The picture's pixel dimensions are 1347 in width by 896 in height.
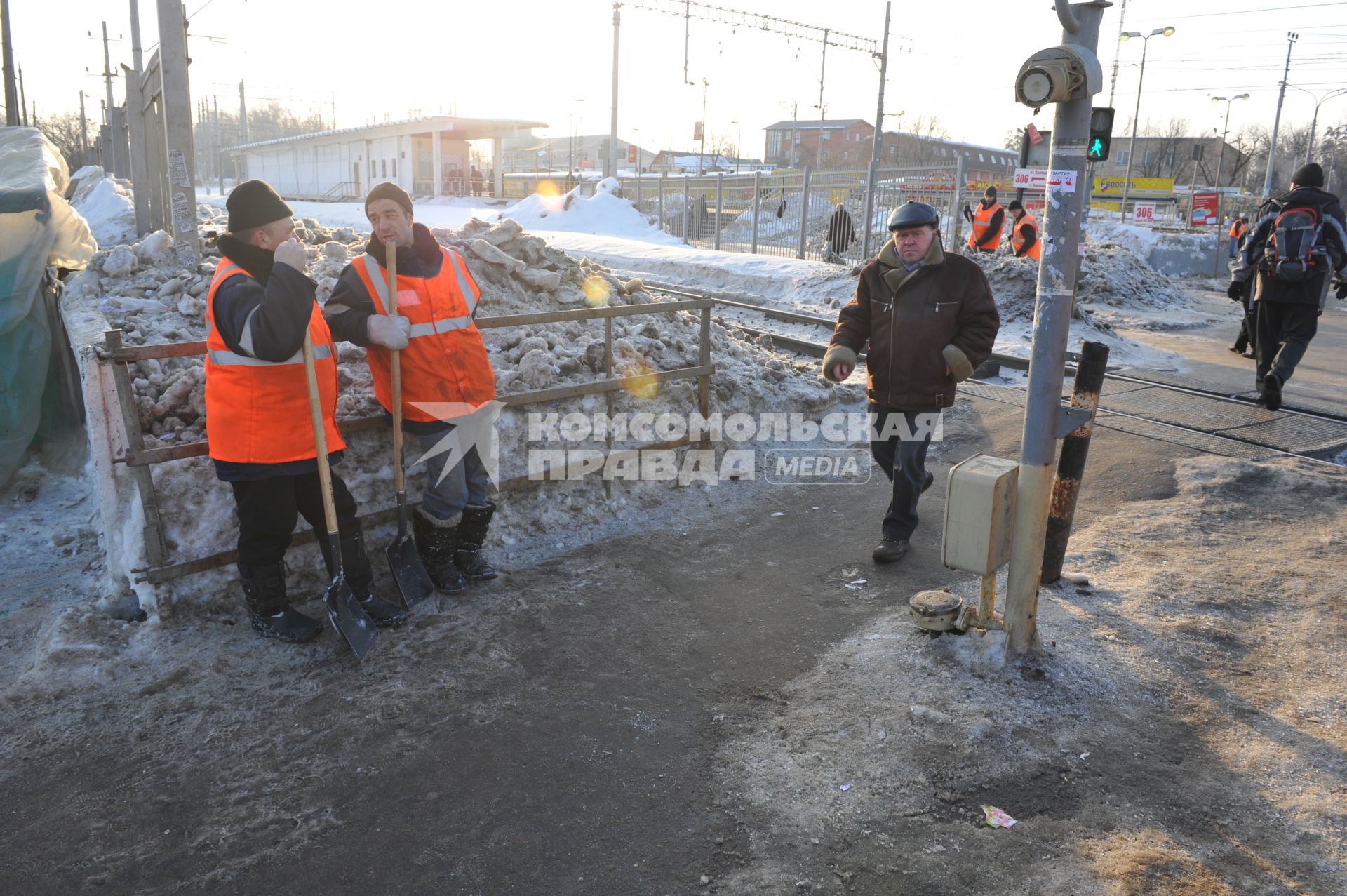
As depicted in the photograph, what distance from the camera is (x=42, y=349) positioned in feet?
20.7

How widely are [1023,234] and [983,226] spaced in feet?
3.28

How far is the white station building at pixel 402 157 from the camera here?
1635 inches

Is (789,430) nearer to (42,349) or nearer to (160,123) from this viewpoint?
(42,349)

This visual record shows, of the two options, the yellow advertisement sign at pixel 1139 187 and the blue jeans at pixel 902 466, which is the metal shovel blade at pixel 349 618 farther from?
the yellow advertisement sign at pixel 1139 187

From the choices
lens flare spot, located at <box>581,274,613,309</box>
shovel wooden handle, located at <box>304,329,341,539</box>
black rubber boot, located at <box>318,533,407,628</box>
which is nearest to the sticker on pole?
black rubber boot, located at <box>318,533,407,628</box>

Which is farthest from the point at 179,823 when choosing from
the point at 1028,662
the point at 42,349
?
the point at 42,349

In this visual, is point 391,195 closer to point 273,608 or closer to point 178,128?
point 273,608

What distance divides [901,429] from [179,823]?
374 centimetres

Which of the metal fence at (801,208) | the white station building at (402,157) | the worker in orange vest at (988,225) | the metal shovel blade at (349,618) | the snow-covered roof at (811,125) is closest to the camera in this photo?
the metal shovel blade at (349,618)

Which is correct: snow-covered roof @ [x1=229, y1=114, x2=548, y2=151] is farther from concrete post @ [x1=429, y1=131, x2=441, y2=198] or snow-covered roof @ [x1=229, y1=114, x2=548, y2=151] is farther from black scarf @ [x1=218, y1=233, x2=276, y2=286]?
black scarf @ [x1=218, y1=233, x2=276, y2=286]

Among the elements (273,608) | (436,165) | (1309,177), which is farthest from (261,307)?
(436,165)

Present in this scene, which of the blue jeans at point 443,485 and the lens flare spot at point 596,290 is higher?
the lens flare spot at point 596,290

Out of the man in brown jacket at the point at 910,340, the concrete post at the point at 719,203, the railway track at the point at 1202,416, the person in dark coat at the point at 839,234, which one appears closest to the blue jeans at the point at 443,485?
the man in brown jacket at the point at 910,340

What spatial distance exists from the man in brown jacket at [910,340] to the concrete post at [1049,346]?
93cm
